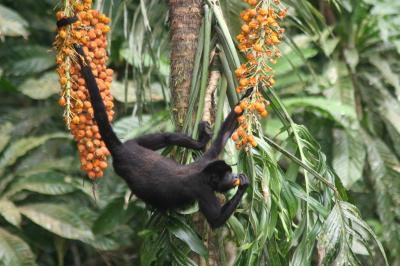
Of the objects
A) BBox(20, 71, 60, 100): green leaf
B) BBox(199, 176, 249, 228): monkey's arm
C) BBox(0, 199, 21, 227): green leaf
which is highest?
BBox(20, 71, 60, 100): green leaf

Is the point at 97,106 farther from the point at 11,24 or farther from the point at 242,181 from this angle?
the point at 11,24

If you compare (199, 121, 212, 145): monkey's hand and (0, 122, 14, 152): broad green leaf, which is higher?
(199, 121, 212, 145): monkey's hand

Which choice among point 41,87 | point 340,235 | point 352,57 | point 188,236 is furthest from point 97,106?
point 352,57

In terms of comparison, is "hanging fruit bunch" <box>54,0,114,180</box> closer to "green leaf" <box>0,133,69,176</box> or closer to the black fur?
the black fur

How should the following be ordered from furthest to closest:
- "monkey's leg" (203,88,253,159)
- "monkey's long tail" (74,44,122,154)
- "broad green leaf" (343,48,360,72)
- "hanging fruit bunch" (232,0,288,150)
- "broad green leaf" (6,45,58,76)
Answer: "broad green leaf" (343,48,360,72), "broad green leaf" (6,45,58,76), "monkey's leg" (203,88,253,159), "monkey's long tail" (74,44,122,154), "hanging fruit bunch" (232,0,288,150)

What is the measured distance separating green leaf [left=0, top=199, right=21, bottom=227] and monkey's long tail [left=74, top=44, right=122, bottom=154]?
66.7 inches

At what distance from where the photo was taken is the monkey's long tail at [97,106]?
2.47m

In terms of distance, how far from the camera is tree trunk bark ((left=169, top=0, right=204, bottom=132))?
2842mm

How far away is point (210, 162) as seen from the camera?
2.75 meters

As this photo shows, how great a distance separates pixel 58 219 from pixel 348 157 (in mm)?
2054

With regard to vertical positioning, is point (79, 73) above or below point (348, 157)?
above

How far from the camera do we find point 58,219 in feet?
15.0

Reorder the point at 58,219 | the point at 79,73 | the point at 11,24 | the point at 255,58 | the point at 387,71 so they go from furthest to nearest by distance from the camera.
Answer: the point at 387,71
the point at 11,24
the point at 58,219
the point at 79,73
the point at 255,58

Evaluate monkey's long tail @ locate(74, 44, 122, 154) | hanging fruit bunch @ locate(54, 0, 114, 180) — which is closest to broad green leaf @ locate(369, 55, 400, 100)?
monkey's long tail @ locate(74, 44, 122, 154)
